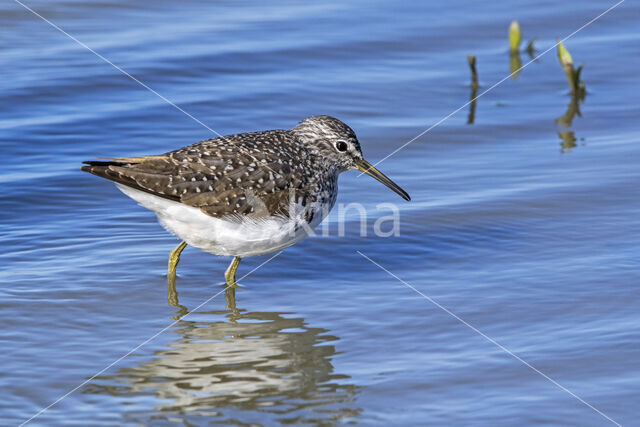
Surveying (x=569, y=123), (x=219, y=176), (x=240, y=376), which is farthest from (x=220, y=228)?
(x=569, y=123)

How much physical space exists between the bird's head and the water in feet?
A: 2.83

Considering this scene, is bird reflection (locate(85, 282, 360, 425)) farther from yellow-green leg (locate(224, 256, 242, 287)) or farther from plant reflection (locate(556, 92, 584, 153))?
plant reflection (locate(556, 92, 584, 153))

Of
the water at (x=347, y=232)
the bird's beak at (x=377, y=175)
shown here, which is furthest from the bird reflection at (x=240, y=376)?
the bird's beak at (x=377, y=175)

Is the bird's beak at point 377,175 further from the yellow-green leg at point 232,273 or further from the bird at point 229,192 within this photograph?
the yellow-green leg at point 232,273

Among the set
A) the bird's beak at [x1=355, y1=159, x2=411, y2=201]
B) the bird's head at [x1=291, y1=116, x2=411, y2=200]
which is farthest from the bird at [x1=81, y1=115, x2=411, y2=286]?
the bird's beak at [x1=355, y1=159, x2=411, y2=201]

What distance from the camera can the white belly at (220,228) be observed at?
7.75 m

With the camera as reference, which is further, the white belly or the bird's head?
the bird's head

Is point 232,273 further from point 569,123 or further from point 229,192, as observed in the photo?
point 569,123

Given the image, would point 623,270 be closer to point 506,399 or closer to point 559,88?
point 506,399


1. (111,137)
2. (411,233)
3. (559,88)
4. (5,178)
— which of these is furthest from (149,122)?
(559,88)

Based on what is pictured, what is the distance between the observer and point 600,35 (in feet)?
48.0

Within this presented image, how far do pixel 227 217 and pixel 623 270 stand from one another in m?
3.53

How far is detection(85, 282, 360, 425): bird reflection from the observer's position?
6027 millimetres

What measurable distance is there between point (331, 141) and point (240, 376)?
3.08 m
